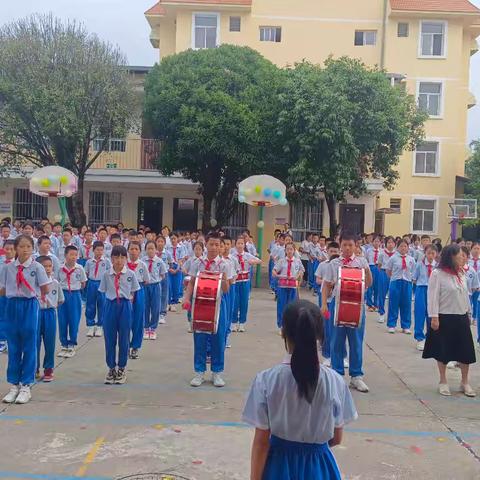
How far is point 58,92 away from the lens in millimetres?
15555

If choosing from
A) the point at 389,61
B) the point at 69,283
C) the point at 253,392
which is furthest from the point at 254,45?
the point at 253,392

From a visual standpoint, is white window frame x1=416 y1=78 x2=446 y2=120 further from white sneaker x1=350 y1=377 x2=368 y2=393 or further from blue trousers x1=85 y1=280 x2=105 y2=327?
white sneaker x1=350 y1=377 x2=368 y2=393

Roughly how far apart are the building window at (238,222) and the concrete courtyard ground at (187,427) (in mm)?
14115

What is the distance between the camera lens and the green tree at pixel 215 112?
15.6 m

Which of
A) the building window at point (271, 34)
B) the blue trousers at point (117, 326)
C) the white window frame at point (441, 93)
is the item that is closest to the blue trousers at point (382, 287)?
the blue trousers at point (117, 326)

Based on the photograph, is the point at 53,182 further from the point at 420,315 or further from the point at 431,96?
the point at 431,96

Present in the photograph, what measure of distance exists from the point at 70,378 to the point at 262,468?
460 centimetres

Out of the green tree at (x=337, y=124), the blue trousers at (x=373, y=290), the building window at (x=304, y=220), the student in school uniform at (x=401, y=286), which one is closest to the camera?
the student in school uniform at (x=401, y=286)

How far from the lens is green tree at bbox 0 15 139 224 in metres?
15.6

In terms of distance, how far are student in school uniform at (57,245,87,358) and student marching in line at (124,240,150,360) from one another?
73 centimetres

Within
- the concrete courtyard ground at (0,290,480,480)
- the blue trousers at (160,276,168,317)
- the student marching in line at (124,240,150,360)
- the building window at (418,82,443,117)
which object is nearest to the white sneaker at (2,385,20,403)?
the concrete courtyard ground at (0,290,480,480)

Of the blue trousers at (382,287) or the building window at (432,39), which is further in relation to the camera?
the building window at (432,39)

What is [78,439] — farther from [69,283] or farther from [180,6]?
[180,6]

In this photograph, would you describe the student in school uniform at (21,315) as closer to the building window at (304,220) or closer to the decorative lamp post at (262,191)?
the decorative lamp post at (262,191)
